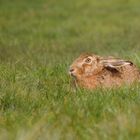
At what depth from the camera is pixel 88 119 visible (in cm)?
627

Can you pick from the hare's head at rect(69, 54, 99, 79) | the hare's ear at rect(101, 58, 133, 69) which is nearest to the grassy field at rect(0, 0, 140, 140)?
the hare's head at rect(69, 54, 99, 79)

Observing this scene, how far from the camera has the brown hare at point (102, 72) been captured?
8.66m

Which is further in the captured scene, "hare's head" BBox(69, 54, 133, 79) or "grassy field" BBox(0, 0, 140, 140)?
"hare's head" BBox(69, 54, 133, 79)

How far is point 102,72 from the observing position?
890cm

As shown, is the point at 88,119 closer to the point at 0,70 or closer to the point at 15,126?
the point at 15,126

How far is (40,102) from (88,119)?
97 centimetres

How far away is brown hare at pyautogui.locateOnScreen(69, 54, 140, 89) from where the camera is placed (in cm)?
866

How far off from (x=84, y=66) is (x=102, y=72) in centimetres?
26

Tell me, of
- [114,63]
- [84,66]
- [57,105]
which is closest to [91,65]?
[84,66]

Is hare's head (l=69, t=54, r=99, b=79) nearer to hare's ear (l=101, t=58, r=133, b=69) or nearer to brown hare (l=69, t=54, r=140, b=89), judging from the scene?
brown hare (l=69, t=54, r=140, b=89)

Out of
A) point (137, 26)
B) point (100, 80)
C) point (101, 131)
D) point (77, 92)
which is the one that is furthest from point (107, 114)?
point (137, 26)

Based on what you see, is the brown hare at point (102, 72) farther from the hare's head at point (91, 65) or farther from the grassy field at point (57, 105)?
the grassy field at point (57, 105)

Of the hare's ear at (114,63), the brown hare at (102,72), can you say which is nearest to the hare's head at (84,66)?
the brown hare at (102,72)

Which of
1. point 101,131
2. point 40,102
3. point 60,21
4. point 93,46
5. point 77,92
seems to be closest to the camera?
point 101,131
